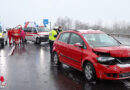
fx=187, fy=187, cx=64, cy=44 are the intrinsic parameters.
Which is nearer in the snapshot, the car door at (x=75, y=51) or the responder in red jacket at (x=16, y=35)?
the car door at (x=75, y=51)

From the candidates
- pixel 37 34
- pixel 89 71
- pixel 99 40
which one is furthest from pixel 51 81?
pixel 37 34

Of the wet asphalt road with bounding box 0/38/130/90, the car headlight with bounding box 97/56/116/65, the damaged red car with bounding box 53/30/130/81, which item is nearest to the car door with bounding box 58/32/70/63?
the damaged red car with bounding box 53/30/130/81

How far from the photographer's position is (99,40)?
667 centimetres

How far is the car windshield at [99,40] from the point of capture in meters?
6.35

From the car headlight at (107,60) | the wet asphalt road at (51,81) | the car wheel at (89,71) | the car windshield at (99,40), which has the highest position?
the car windshield at (99,40)

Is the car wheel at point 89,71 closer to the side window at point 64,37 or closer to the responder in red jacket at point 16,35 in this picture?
the side window at point 64,37

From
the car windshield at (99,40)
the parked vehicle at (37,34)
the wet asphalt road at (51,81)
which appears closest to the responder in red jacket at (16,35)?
the parked vehicle at (37,34)

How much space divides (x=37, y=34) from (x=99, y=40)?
44.1 ft

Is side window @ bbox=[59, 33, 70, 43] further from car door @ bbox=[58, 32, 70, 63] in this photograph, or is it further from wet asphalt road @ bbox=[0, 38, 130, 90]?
wet asphalt road @ bbox=[0, 38, 130, 90]

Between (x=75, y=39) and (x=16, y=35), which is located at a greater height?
(x=75, y=39)

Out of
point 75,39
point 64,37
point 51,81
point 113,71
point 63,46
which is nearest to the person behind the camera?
point 113,71

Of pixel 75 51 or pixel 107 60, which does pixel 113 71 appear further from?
pixel 75 51

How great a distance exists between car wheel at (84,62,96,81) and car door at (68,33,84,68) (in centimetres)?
48

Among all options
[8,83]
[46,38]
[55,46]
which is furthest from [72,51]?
[46,38]
